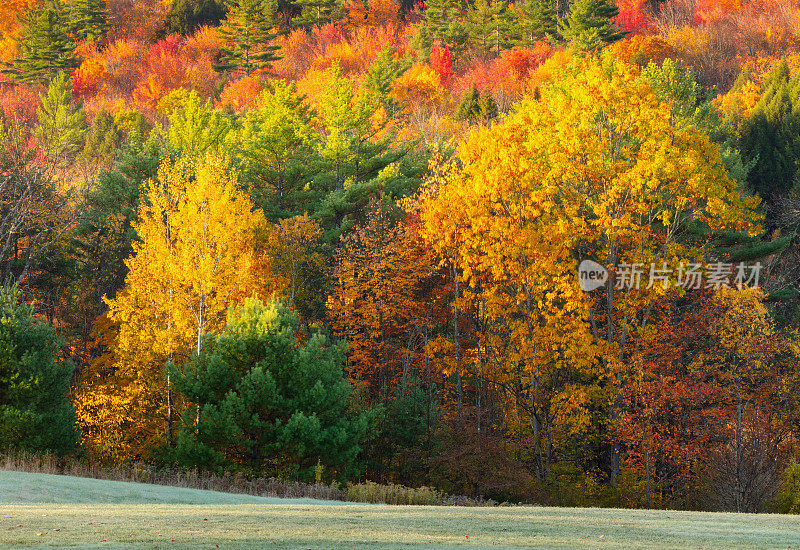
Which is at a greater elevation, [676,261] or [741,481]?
[676,261]

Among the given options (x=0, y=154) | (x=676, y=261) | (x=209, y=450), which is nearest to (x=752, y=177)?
(x=676, y=261)

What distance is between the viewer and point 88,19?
289 ft

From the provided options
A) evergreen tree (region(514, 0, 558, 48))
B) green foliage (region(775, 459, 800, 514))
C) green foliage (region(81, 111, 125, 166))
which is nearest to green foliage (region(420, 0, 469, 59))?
evergreen tree (region(514, 0, 558, 48))

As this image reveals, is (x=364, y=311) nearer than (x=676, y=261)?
No

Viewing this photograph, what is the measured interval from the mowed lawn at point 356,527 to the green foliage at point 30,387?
35.7ft

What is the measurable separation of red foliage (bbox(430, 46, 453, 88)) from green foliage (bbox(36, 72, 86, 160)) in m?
30.6

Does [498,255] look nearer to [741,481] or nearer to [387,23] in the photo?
[741,481]

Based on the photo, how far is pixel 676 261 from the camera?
85.2 feet

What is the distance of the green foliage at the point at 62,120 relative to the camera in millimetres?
59469

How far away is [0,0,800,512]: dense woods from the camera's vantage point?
25.2 metres

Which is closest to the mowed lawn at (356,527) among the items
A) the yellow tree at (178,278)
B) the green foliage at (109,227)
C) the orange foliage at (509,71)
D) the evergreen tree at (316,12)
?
the yellow tree at (178,278)

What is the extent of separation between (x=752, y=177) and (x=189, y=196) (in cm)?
3130

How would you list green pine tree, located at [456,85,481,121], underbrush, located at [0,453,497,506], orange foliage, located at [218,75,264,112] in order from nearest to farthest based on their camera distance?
underbrush, located at [0,453,497,506], green pine tree, located at [456,85,481,121], orange foliage, located at [218,75,264,112]

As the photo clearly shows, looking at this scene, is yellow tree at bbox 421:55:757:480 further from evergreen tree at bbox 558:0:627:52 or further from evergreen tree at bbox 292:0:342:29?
evergreen tree at bbox 292:0:342:29
